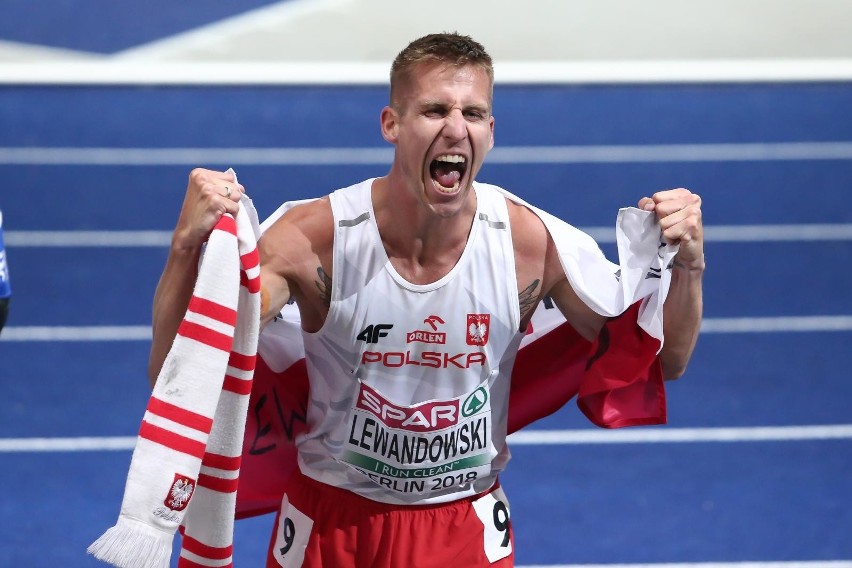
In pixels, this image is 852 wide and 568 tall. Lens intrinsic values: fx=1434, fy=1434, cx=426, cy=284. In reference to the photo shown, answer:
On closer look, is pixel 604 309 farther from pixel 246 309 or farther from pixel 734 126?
pixel 734 126

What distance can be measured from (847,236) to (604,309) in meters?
5.59

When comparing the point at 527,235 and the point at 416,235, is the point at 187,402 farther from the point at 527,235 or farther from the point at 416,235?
the point at 527,235

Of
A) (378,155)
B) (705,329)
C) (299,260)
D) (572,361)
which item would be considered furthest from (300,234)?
(378,155)

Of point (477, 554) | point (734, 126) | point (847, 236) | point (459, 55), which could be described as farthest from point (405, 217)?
point (734, 126)

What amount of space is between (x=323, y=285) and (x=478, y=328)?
370 millimetres

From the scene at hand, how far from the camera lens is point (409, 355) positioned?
3281mm

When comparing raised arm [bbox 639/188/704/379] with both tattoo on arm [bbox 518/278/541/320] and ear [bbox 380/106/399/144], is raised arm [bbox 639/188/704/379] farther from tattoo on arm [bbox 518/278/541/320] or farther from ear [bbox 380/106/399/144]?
ear [bbox 380/106/399/144]

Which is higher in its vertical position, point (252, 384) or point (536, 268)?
point (536, 268)

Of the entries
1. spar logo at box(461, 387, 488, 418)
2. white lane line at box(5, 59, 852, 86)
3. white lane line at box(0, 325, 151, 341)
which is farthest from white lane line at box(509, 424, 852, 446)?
white lane line at box(5, 59, 852, 86)

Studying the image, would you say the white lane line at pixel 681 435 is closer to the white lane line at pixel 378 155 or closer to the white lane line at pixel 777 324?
the white lane line at pixel 777 324

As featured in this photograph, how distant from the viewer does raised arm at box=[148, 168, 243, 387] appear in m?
2.94

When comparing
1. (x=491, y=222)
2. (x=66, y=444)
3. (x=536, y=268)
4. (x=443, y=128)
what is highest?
(x=443, y=128)

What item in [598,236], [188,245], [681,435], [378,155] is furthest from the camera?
[378,155]

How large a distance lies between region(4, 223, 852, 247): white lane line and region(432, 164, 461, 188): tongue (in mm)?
5108
